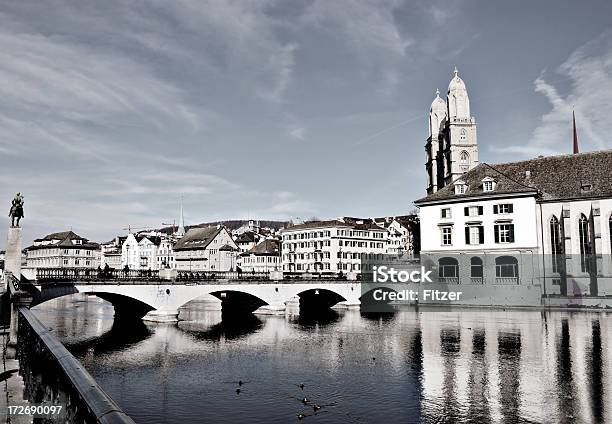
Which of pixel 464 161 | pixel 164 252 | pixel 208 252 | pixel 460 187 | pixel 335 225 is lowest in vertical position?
pixel 208 252

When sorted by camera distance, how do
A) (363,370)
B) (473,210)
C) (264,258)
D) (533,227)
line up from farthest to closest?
1. (264,258)
2. (473,210)
3. (533,227)
4. (363,370)

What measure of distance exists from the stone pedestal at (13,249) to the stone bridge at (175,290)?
16.1 ft

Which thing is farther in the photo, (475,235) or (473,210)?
(473,210)

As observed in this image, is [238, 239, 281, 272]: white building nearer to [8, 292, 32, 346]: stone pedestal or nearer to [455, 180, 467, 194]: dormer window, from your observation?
[455, 180, 467, 194]: dormer window

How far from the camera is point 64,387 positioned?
23.0ft

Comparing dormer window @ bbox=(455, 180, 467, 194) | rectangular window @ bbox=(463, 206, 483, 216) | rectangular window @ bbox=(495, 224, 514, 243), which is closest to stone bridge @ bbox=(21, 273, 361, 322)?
rectangular window @ bbox=(463, 206, 483, 216)

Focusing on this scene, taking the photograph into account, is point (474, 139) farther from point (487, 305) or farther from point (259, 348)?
point (259, 348)

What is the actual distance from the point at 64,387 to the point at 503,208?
211ft

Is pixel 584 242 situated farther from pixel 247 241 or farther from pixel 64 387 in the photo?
pixel 247 241

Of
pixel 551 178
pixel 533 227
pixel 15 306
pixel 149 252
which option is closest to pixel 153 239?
pixel 149 252

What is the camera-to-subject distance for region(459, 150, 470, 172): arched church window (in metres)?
91.6

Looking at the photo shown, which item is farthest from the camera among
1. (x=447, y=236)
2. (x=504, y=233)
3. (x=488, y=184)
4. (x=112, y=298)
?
(x=447, y=236)

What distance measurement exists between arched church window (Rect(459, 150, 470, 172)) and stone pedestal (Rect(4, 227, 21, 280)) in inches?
2988

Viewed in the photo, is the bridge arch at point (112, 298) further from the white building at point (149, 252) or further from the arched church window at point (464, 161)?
the white building at point (149, 252)
